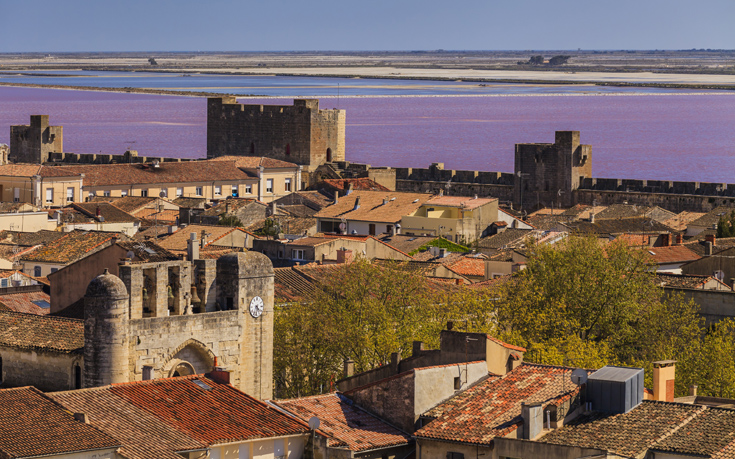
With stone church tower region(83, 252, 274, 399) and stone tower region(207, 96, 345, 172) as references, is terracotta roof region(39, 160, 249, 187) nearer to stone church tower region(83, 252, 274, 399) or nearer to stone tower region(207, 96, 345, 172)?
stone tower region(207, 96, 345, 172)

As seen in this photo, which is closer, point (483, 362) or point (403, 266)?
point (483, 362)

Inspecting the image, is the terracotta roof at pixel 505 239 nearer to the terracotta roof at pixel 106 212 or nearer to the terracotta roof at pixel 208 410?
the terracotta roof at pixel 106 212

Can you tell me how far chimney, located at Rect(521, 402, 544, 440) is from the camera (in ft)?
58.9

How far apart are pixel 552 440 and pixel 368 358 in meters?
6.86

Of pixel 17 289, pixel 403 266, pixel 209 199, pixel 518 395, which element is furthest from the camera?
pixel 209 199

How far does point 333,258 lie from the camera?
128ft

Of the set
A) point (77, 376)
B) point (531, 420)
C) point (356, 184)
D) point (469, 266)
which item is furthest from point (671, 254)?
point (356, 184)

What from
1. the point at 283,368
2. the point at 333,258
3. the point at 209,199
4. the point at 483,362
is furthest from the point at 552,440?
the point at 209,199

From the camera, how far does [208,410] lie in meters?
18.9

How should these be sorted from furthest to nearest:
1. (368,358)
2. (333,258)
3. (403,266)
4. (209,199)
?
(209,199), (333,258), (403,266), (368,358)

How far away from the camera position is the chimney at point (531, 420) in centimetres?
1795

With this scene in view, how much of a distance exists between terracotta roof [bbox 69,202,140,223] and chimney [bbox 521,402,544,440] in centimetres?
3620

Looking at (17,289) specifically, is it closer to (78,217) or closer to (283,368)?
(283,368)

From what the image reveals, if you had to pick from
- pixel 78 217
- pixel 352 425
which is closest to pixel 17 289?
pixel 352 425
